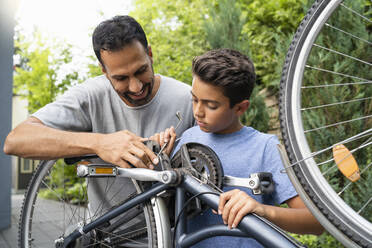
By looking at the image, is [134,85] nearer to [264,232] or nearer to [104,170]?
[104,170]

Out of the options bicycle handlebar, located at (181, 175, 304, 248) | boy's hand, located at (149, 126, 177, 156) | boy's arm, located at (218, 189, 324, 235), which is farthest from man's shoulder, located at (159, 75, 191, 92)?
bicycle handlebar, located at (181, 175, 304, 248)

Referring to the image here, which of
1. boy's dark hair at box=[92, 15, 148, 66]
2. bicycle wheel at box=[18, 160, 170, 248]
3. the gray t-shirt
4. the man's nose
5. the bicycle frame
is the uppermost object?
boy's dark hair at box=[92, 15, 148, 66]

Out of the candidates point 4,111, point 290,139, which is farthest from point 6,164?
point 290,139

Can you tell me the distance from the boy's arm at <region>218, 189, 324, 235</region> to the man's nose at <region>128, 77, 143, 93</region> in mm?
757

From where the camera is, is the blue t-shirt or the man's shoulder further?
the man's shoulder

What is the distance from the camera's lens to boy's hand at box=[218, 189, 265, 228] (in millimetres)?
1061

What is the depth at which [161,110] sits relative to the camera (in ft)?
6.10

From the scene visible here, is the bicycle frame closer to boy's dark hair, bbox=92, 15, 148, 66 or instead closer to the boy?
the boy

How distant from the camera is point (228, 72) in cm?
133

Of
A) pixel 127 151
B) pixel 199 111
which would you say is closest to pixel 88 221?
pixel 127 151

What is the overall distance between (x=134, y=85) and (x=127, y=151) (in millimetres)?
427

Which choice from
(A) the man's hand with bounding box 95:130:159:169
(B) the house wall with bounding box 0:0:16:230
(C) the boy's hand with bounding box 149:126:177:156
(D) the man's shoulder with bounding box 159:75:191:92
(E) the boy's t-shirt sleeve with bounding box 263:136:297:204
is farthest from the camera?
(B) the house wall with bounding box 0:0:16:230

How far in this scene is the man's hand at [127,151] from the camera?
4.38 ft

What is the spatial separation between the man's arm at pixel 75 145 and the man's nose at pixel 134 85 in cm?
32
